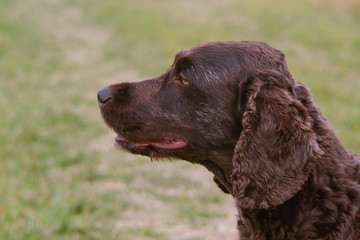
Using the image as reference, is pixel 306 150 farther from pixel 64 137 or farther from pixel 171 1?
pixel 171 1

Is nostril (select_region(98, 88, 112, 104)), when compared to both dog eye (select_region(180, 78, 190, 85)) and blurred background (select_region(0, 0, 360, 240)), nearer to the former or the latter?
dog eye (select_region(180, 78, 190, 85))

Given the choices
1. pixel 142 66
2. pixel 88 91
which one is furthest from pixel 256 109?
pixel 142 66

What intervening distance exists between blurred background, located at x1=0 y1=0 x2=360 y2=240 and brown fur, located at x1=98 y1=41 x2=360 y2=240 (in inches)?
59.7

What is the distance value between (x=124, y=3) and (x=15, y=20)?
3.41 meters

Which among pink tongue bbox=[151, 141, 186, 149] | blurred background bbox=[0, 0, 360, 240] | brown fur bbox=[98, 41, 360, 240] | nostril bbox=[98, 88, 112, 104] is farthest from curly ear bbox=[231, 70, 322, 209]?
blurred background bbox=[0, 0, 360, 240]

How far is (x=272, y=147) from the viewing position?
11.0ft

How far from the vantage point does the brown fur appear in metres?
3.34

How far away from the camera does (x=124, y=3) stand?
1794cm

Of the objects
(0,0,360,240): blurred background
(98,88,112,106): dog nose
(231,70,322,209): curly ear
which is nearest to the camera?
(231,70,322,209): curly ear

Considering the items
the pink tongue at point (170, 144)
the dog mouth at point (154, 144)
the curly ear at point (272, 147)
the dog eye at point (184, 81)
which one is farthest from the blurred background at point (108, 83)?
the curly ear at point (272, 147)

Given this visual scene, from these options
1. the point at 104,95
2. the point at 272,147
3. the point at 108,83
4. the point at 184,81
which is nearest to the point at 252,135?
the point at 272,147

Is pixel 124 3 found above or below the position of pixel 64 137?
above

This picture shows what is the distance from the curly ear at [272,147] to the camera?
3.29 m

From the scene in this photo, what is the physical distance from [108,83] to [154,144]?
21.9ft
